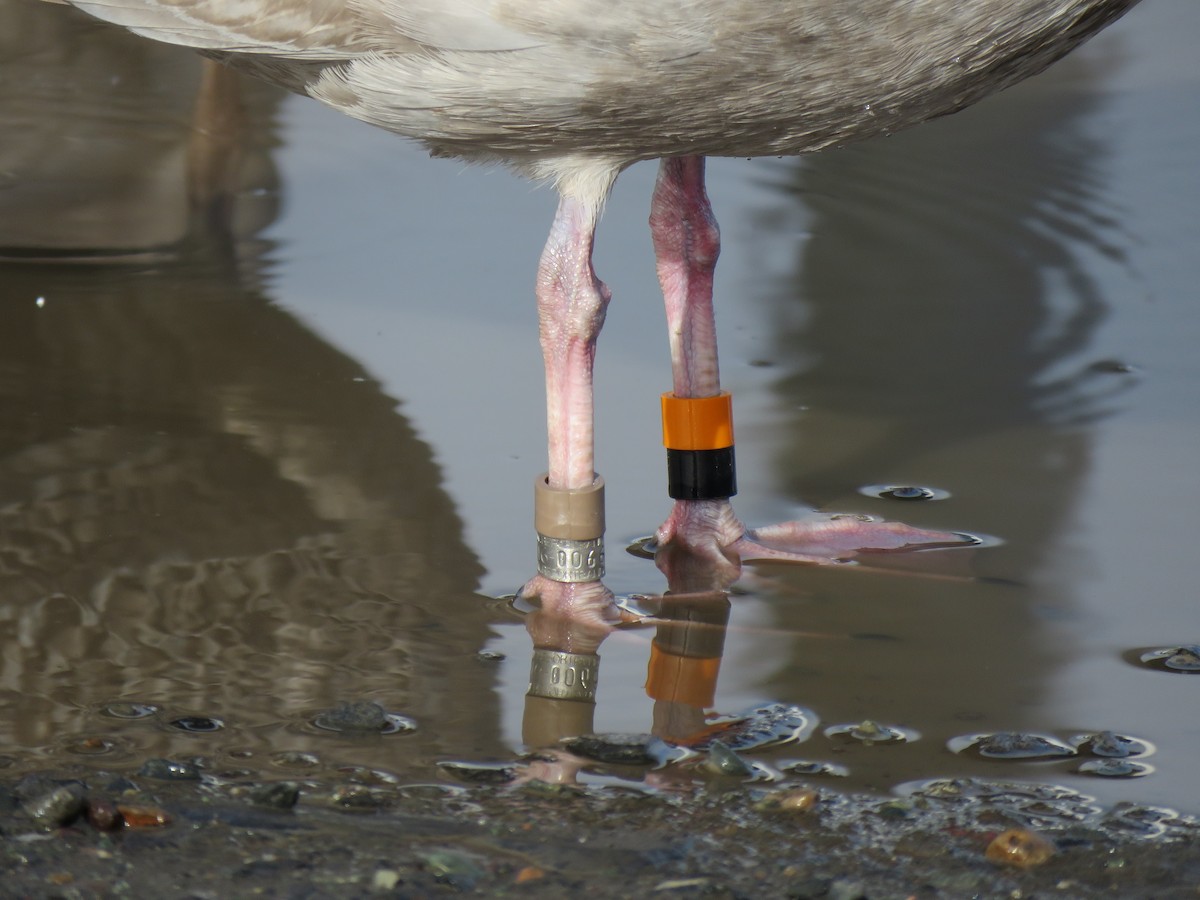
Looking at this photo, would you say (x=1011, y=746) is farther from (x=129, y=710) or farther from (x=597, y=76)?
(x=129, y=710)

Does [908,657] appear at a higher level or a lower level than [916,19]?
lower

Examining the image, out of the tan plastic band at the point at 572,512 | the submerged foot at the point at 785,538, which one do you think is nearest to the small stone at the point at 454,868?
the tan plastic band at the point at 572,512

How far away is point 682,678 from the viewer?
3.90m

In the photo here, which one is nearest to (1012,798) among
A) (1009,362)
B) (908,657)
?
(908,657)

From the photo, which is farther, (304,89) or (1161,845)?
(304,89)

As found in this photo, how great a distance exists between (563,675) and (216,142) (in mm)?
4483

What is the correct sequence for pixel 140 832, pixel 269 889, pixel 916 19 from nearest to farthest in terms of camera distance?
pixel 269 889
pixel 140 832
pixel 916 19

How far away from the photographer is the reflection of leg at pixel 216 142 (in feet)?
24.1

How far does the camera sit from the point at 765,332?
6117 mm

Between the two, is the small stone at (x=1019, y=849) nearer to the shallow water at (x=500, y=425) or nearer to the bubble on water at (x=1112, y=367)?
the shallow water at (x=500, y=425)

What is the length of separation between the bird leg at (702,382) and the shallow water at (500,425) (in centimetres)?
14

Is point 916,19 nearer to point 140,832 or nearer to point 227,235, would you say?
point 140,832

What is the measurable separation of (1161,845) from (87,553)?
284 cm

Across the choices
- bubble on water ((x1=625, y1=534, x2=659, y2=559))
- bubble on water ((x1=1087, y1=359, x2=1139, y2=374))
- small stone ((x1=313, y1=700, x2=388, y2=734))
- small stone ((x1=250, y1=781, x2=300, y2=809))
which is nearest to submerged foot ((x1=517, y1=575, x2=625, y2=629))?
bubble on water ((x1=625, y1=534, x2=659, y2=559))
